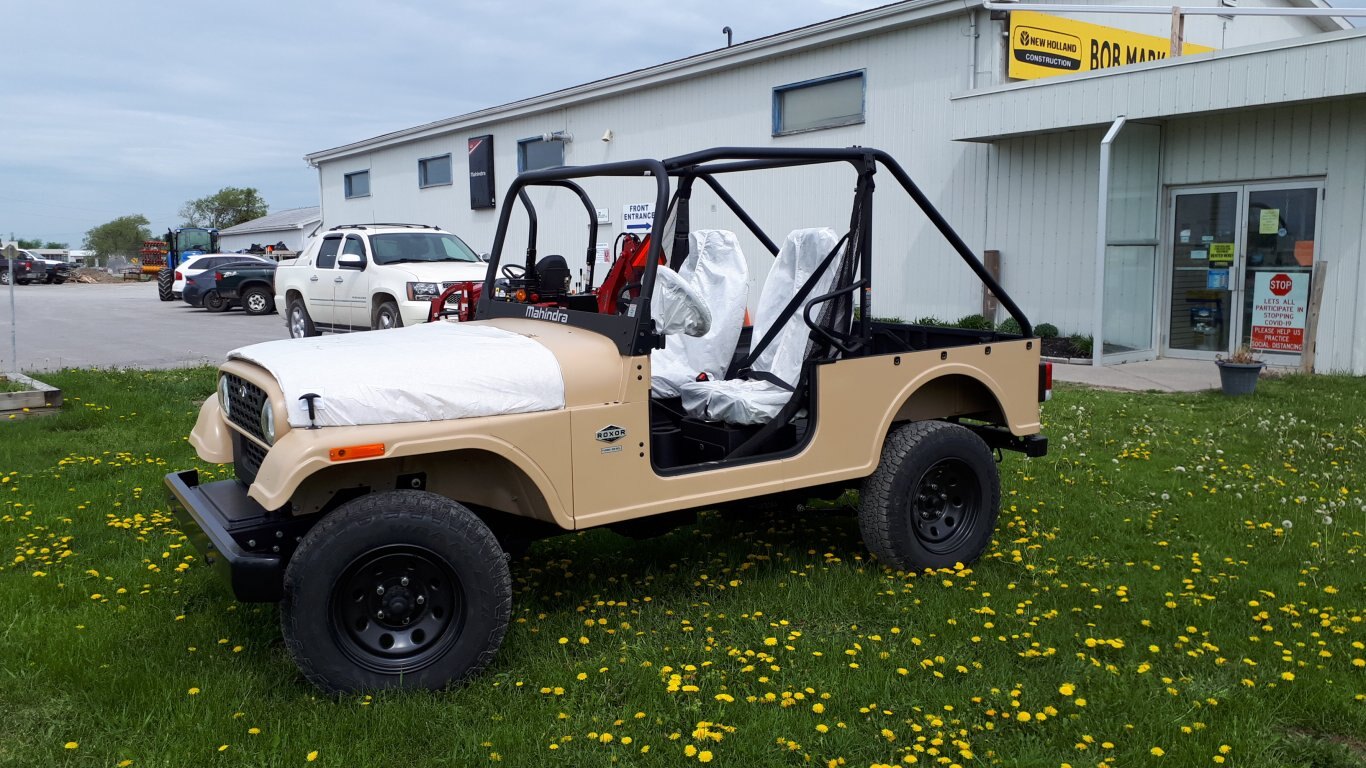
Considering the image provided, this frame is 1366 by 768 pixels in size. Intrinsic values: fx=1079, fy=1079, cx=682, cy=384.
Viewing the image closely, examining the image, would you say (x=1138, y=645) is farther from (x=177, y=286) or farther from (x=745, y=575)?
(x=177, y=286)

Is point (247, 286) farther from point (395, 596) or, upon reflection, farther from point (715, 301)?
point (395, 596)

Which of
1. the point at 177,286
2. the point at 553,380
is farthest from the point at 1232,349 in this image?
the point at 177,286

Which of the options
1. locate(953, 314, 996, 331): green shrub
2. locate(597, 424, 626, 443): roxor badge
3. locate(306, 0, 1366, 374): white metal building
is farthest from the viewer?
locate(953, 314, 996, 331): green shrub

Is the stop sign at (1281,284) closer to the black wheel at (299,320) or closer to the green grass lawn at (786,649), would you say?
the green grass lawn at (786,649)

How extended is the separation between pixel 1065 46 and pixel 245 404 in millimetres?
14398

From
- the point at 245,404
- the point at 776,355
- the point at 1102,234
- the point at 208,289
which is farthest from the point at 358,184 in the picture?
the point at 245,404

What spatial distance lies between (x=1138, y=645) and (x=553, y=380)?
8.20 feet

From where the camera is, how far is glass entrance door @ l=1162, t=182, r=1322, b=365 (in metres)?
12.5

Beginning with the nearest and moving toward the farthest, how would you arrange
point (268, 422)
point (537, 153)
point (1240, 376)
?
point (268, 422) < point (1240, 376) < point (537, 153)

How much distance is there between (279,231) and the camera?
167 ft

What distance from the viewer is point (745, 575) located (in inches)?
204

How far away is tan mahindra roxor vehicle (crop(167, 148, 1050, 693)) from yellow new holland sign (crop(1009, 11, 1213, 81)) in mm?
10617

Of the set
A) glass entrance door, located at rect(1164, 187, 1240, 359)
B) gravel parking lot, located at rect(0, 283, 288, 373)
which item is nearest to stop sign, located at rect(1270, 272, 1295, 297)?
glass entrance door, located at rect(1164, 187, 1240, 359)

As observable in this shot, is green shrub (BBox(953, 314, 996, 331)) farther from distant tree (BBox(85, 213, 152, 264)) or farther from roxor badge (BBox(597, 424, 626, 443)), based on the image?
distant tree (BBox(85, 213, 152, 264))
